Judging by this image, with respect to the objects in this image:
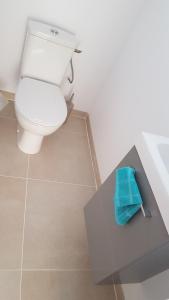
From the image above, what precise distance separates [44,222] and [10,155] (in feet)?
1.71

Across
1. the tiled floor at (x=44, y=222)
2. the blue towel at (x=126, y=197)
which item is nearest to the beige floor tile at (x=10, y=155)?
the tiled floor at (x=44, y=222)

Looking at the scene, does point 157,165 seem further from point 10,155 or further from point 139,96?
point 10,155

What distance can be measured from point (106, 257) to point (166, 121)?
637mm

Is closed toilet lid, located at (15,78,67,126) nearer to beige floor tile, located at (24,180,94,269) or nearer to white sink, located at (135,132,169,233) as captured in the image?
beige floor tile, located at (24,180,94,269)

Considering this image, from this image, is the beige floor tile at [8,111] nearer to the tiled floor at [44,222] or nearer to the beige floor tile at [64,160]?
the tiled floor at [44,222]

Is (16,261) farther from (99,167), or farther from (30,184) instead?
(99,167)

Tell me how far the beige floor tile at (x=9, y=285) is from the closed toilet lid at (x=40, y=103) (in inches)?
30.3

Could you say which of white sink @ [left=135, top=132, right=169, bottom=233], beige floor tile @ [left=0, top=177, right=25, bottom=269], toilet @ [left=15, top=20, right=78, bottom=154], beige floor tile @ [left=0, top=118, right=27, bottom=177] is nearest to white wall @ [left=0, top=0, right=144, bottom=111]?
toilet @ [left=15, top=20, right=78, bottom=154]

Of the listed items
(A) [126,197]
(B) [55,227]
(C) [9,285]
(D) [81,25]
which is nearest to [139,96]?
(D) [81,25]

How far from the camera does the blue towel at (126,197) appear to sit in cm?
60

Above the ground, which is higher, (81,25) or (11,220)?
(81,25)

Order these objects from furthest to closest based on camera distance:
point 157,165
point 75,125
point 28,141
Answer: point 75,125 → point 28,141 → point 157,165

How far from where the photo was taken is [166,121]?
964mm

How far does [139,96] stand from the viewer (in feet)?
4.05
